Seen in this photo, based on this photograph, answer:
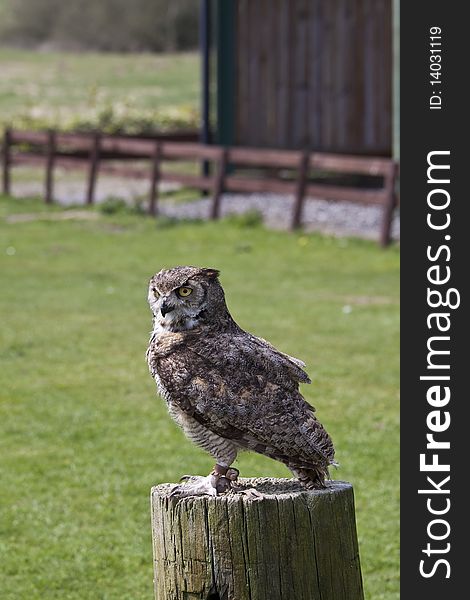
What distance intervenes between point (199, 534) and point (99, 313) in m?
11.0

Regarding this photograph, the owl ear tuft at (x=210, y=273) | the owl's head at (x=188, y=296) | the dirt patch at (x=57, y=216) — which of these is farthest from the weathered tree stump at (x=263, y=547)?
the dirt patch at (x=57, y=216)

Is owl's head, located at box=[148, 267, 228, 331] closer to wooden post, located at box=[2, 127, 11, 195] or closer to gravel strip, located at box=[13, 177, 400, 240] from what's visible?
gravel strip, located at box=[13, 177, 400, 240]

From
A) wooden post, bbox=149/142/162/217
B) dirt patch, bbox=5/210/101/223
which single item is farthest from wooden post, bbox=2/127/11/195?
wooden post, bbox=149/142/162/217

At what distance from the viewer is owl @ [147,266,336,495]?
4.79 metres

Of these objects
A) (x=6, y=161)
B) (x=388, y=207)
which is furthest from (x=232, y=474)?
(x=6, y=161)

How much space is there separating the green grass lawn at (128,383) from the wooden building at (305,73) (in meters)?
5.64

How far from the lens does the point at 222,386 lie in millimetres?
4848

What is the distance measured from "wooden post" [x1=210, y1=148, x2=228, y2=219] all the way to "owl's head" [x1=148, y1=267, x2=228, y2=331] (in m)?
17.7

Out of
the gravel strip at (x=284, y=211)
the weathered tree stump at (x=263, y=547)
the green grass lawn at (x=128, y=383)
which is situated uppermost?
the weathered tree stump at (x=263, y=547)

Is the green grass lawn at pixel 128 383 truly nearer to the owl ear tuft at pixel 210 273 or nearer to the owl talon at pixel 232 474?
the owl talon at pixel 232 474

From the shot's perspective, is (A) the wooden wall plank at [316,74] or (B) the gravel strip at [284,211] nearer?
(B) the gravel strip at [284,211]

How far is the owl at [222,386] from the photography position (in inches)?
189

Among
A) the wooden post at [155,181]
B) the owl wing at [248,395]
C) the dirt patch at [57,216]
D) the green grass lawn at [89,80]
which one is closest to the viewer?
the owl wing at [248,395]

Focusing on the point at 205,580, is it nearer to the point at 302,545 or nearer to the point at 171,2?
the point at 302,545
